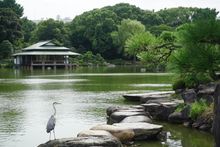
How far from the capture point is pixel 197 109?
49.8 ft

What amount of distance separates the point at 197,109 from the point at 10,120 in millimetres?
7092

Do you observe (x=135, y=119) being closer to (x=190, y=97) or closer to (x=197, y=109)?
(x=197, y=109)

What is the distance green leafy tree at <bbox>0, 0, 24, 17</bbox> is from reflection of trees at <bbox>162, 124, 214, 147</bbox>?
8597 cm

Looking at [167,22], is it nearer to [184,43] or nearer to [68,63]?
[68,63]

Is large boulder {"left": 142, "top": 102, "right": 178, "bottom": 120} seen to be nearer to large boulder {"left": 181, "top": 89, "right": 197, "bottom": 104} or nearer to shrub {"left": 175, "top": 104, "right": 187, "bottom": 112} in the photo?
shrub {"left": 175, "top": 104, "right": 187, "bottom": 112}

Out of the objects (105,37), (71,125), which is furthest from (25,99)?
(105,37)

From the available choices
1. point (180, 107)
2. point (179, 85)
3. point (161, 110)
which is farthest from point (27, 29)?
point (180, 107)

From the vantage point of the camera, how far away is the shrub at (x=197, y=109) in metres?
15.1

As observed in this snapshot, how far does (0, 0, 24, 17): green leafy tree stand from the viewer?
3834 inches

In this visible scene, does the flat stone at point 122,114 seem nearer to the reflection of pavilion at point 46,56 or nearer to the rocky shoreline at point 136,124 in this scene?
the rocky shoreline at point 136,124

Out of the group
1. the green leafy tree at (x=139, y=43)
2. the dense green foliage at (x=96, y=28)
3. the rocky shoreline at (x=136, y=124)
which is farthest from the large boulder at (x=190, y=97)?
the dense green foliage at (x=96, y=28)

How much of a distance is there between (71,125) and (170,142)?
13.8 feet

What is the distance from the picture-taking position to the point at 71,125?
52.0ft

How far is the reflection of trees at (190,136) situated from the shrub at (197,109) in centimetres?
55
